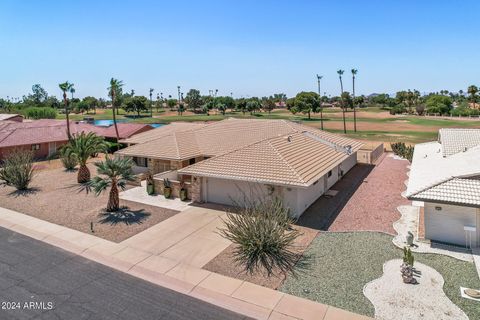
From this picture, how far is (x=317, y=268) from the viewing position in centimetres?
1376

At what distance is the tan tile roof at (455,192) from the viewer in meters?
14.9

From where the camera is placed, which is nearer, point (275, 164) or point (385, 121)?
point (275, 164)

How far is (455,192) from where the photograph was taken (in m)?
15.6

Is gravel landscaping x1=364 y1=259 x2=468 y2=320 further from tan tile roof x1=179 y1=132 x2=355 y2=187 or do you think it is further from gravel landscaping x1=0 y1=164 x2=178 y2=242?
gravel landscaping x1=0 y1=164 x2=178 y2=242

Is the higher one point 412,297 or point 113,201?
point 113,201

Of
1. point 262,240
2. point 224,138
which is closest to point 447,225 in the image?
point 262,240

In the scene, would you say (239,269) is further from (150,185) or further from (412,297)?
(150,185)

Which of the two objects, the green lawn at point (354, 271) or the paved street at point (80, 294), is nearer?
the paved street at point (80, 294)

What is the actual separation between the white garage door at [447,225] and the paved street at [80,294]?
1049cm

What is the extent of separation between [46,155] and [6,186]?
15975 mm

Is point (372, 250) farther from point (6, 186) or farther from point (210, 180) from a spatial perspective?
point (6, 186)

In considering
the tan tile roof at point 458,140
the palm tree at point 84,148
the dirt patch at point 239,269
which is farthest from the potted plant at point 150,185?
the tan tile roof at point 458,140

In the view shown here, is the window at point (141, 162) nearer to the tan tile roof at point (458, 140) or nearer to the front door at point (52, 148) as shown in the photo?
the front door at point (52, 148)

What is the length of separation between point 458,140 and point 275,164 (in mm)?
15423
